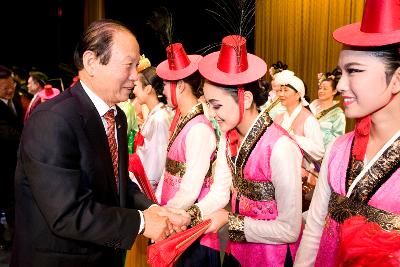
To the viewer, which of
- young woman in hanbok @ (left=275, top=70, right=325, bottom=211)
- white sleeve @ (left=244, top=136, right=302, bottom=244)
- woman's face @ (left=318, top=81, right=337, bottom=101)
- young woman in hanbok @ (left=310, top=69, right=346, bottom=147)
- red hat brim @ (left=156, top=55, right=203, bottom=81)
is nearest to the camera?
white sleeve @ (left=244, top=136, right=302, bottom=244)

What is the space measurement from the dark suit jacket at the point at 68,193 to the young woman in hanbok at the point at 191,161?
61 centimetres

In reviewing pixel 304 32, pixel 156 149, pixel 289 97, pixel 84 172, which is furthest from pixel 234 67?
pixel 304 32

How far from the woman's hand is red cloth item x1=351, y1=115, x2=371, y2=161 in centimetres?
75

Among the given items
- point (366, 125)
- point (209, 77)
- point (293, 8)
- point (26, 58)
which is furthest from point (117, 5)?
point (366, 125)

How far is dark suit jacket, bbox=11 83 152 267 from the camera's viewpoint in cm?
143

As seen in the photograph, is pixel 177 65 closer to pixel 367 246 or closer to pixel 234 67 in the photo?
pixel 234 67

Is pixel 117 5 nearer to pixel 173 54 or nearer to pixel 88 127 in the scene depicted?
pixel 173 54

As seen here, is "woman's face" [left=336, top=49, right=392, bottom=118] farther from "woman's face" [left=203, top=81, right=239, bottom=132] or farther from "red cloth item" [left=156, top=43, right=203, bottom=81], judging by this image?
"red cloth item" [left=156, top=43, right=203, bottom=81]

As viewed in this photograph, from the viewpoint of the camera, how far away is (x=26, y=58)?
1228cm

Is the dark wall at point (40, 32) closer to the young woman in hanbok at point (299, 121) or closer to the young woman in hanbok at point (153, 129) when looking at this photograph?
the young woman in hanbok at point (299, 121)

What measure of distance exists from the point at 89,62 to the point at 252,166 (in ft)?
2.49

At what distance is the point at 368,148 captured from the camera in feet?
4.64

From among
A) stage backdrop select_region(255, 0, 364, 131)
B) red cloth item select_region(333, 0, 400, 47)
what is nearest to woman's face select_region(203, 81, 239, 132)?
red cloth item select_region(333, 0, 400, 47)

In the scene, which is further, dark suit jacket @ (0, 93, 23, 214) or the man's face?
the man's face
